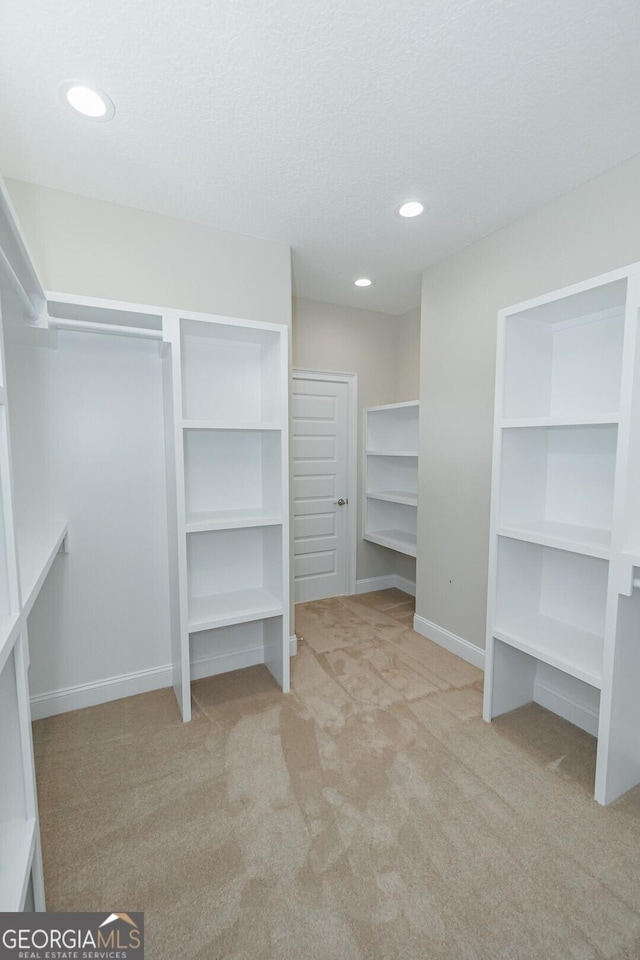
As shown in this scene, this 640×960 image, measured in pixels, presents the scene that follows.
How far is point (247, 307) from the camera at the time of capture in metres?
2.59

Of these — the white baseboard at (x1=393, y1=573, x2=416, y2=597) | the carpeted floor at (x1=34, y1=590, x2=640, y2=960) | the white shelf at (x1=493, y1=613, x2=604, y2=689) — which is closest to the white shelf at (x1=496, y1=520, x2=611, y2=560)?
the white shelf at (x1=493, y1=613, x2=604, y2=689)

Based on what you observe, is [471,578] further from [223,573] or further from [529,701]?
[223,573]

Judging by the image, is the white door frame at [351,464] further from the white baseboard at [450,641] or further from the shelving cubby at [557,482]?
the shelving cubby at [557,482]

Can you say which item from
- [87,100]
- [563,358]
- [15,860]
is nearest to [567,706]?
[563,358]

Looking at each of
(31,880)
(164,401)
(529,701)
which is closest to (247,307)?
(164,401)

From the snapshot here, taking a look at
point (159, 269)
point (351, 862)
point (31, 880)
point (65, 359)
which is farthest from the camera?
point (159, 269)

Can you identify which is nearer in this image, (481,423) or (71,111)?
(71,111)

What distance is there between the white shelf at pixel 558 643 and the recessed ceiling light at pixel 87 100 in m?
2.85

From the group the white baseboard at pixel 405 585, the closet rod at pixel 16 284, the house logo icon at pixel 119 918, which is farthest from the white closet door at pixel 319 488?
the house logo icon at pixel 119 918

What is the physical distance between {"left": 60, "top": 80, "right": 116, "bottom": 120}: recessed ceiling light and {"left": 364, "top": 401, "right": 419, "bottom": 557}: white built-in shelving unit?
111 inches

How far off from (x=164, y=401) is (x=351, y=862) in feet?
7.41

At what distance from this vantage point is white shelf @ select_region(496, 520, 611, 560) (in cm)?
172

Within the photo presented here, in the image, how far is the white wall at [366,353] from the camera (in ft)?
12.3

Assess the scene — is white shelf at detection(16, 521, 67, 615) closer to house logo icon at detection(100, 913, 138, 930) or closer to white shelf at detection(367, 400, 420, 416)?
house logo icon at detection(100, 913, 138, 930)
